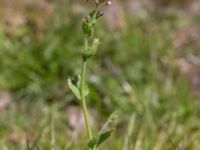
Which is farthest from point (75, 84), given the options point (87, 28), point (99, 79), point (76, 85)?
point (99, 79)

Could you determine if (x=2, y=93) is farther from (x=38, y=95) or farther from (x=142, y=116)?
(x=142, y=116)

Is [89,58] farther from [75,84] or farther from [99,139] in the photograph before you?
[99,139]

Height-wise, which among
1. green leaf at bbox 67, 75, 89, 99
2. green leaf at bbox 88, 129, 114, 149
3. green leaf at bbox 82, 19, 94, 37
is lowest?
green leaf at bbox 88, 129, 114, 149

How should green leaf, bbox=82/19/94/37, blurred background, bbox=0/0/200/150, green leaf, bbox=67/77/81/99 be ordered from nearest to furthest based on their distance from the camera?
green leaf, bbox=82/19/94/37
green leaf, bbox=67/77/81/99
blurred background, bbox=0/0/200/150

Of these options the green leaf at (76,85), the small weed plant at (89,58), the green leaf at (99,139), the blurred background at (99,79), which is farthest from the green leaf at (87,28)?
the blurred background at (99,79)

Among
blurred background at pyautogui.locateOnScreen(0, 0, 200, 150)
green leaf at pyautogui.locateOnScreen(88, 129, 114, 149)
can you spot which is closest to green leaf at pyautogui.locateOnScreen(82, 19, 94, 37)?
green leaf at pyautogui.locateOnScreen(88, 129, 114, 149)

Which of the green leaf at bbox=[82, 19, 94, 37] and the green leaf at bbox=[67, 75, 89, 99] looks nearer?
the green leaf at bbox=[82, 19, 94, 37]

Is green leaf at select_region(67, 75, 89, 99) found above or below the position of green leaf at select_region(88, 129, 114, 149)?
above

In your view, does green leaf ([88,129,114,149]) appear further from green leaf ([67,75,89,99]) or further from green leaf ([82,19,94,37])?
green leaf ([82,19,94,37])
